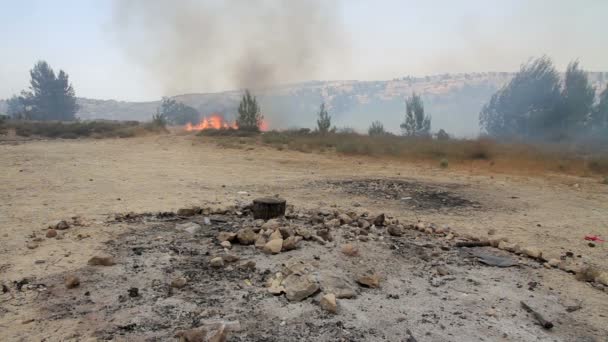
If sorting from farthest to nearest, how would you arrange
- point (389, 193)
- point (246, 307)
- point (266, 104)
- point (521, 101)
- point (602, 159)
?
point (266, 104) < point (521, 101) < point (602, 159) < point (389, 193) < point (246, 307)

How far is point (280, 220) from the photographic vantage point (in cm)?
485

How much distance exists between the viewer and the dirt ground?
2.79 m

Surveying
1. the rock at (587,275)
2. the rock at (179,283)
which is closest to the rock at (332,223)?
the rock at (179,283)

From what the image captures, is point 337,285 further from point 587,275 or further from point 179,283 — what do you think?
point 587,275

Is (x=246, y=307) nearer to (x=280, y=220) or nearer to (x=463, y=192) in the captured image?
(x=280, y=220)

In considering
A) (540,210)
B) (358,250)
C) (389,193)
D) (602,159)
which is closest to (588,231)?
(540,210)

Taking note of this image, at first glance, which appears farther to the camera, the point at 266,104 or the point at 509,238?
the point at 266,104

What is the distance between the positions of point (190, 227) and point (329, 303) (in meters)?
2.49

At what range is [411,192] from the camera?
805 centimetres

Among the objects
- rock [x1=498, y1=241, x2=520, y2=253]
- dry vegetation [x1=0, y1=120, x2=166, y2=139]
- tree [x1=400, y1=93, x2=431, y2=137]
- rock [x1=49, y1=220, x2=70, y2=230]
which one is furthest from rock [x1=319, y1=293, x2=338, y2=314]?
tree [x1=400, y1=93, x2=431, y2=137]

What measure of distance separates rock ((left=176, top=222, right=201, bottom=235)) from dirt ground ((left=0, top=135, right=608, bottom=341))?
533mm

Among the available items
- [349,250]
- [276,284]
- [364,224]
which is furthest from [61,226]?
[364,224]

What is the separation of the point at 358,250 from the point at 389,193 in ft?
13.5

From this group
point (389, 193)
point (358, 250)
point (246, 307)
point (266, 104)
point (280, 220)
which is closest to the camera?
point (246, 307)
